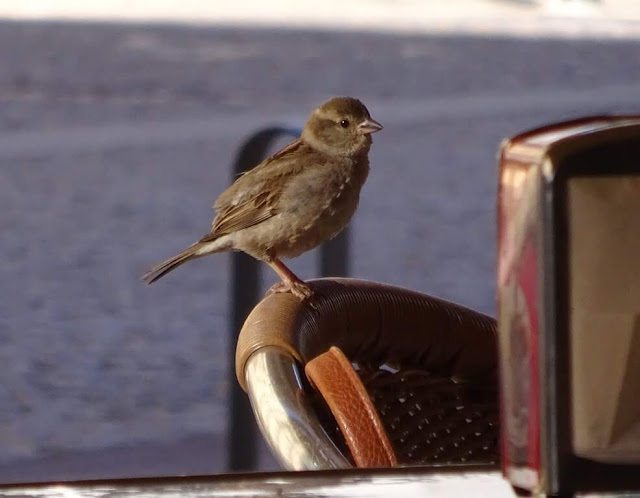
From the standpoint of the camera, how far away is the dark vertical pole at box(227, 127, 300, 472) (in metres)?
4.27

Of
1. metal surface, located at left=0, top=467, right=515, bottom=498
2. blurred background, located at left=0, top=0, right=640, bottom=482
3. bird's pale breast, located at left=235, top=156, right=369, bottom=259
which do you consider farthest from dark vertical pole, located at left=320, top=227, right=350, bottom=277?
metal surface, located at left=0, top=467, right=515, bottom=498

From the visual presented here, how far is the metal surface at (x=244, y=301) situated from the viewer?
426 cm

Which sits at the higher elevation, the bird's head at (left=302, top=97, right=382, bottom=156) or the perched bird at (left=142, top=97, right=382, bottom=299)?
the bird's head at (left=302, top=97, right=382, bottom=156)

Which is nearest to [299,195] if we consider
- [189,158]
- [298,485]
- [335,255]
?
[335,255]

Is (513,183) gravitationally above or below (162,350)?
above

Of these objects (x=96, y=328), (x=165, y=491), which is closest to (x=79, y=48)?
(x=96, y=328)

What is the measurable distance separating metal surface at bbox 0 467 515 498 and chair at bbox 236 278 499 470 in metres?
0.21

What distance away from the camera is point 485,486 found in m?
1.21

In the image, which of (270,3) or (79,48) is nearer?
(79,48)

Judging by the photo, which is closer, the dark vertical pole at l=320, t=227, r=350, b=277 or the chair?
the chair

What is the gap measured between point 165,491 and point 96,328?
18.3 feet

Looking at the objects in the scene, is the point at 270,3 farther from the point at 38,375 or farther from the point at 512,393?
the point at 512,393

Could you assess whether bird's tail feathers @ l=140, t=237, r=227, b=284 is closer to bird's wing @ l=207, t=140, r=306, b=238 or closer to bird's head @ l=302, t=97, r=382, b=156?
bird's wing @ l=207, t=140, r=306, b=238

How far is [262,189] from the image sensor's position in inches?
140
